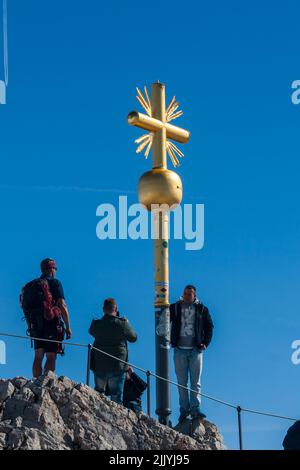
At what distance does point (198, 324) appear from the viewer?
18750 mm

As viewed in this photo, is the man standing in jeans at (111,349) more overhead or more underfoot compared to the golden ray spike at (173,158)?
more underfoot

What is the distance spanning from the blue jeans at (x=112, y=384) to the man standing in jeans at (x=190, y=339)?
135 cm

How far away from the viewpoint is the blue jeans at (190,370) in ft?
61.3

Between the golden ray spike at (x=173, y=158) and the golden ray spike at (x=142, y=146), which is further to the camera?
the golden ray spike at (x=173, y=158)

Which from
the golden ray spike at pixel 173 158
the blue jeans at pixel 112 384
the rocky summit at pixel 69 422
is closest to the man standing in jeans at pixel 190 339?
the rocky summit at pixel 69 422

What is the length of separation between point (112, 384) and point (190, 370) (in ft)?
5.20

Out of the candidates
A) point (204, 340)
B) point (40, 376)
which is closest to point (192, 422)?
point (204, 340)

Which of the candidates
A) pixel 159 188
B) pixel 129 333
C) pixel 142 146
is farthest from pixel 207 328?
pixel 142 146

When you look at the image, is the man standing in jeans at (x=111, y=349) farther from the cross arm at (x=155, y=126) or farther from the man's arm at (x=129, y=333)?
the cross arm at (x=155, y=126)

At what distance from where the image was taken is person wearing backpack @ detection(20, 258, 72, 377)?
17.7m

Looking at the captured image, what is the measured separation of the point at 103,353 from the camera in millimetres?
17656

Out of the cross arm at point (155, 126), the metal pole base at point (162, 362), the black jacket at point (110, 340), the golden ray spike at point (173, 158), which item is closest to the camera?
the black jacket at point (110, 340)
